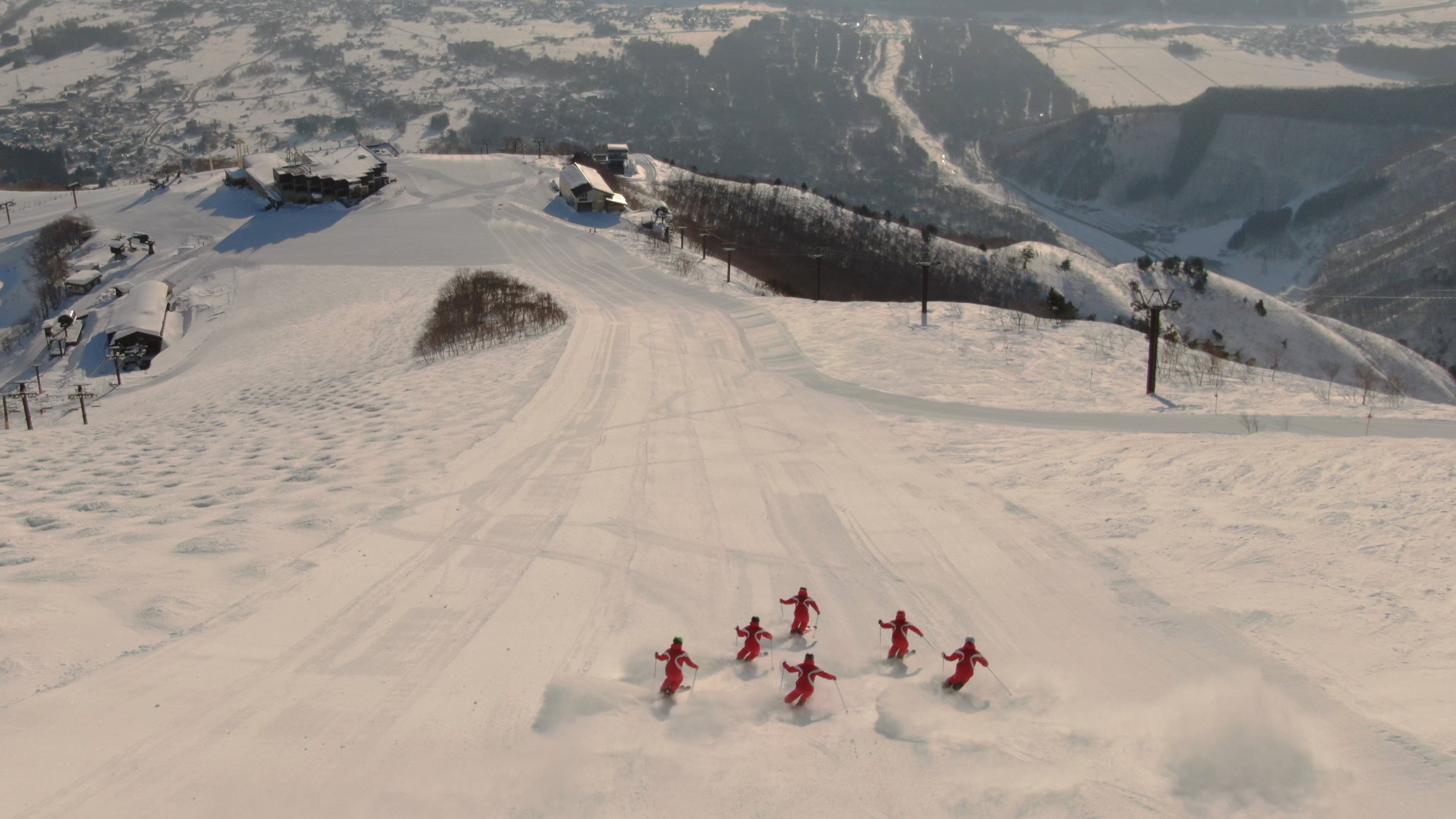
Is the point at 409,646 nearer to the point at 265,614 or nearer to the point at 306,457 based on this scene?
the point at 265,614

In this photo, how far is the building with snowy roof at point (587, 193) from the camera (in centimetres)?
6309

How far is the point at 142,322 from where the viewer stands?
44906mm

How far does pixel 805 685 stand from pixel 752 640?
1079 mm

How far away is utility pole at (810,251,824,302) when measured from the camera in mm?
47625

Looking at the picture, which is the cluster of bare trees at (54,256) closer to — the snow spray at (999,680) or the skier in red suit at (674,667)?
the skier in red suit at (674,667)

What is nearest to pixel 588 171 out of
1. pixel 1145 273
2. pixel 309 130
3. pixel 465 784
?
pixel 1145 273

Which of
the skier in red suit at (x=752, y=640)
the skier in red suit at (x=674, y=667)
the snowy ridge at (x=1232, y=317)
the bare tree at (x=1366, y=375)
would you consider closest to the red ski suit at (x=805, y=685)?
the skier in red suit at (x=752, y=640)

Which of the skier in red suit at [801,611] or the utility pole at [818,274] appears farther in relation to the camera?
the utility pole at [818,274]

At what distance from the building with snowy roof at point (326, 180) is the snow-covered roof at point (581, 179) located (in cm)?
1607

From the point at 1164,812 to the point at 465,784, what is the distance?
7.01 meters

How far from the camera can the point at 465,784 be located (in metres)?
8.46

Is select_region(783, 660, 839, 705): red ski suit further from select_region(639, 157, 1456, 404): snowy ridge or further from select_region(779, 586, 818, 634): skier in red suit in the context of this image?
select_region(639, 157, 1456, 404): snowy ridge

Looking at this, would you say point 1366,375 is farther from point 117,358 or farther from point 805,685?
point 117,358

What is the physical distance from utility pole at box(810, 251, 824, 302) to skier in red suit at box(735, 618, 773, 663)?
34232 mm
